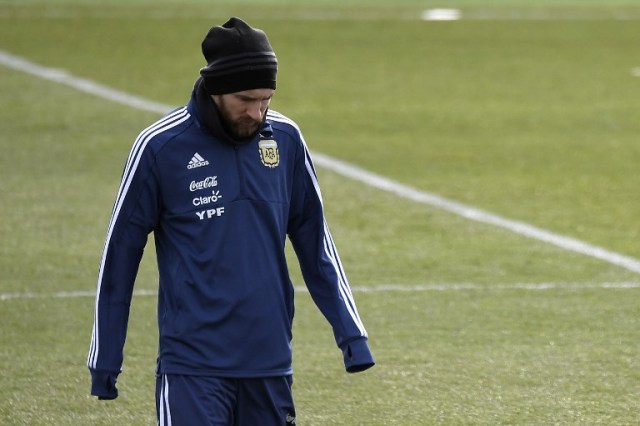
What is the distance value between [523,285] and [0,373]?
3.36 metres

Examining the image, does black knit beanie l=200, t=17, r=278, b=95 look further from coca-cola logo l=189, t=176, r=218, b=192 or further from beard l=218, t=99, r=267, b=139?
coca-cola logo l=189, t=176, r=218, b=192

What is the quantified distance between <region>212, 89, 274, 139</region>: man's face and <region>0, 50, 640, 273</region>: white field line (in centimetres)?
574

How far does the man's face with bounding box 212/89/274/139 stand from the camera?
15.6ft

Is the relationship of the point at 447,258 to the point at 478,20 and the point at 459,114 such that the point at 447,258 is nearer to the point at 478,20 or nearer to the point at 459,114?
the point at 459,114

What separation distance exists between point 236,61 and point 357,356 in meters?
0.97

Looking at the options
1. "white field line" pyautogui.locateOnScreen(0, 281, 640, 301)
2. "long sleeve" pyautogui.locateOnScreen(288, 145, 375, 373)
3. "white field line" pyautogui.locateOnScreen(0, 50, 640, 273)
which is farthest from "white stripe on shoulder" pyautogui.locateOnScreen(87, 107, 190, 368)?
"white field line" pyautogui.locateOnScreen(0, 50, 640, 273)

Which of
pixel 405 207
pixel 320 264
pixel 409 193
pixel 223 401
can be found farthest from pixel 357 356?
pixel 409 193

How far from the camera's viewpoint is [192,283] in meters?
4.83

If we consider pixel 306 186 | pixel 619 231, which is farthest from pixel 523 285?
pixel 306 186

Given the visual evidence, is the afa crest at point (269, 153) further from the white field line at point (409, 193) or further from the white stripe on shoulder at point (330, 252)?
the white field line at point (409, 193)

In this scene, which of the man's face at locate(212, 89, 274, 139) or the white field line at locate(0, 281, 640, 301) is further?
the white field line at locate(0, 281, 640, 301)

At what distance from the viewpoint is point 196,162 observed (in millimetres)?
4828

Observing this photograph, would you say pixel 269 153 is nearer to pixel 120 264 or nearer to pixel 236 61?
pixel 236 61

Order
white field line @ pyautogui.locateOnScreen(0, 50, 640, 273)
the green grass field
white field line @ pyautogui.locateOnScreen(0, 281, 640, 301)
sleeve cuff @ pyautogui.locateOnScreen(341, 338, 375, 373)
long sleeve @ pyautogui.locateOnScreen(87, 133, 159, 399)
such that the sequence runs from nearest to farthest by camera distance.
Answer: long sleeve @ pyautogui.locateOnScreen(87, 133, 159, 399) → sleeve cuff @ pyautogui.locateOnScreen(341, 338, 375, 373) → the green grass field → white field line @ pyautogui.locateOnScreen(0, 281, 640, 301) → white field line @ pyautogui.locateOnScreen(0, 50, 640, 273)
